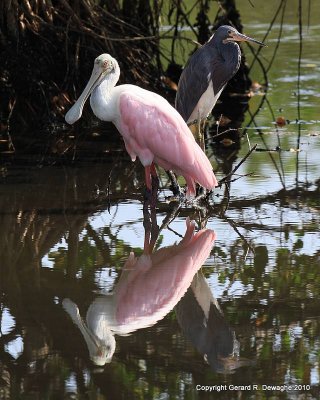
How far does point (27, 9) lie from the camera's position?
1109 centimetres

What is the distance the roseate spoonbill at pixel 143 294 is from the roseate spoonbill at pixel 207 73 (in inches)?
81.2

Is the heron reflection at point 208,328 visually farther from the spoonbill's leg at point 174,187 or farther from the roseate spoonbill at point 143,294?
the spoonbill's leg at point 174,187

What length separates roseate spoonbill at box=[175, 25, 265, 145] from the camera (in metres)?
9.38

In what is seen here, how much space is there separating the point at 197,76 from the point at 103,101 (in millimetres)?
1495

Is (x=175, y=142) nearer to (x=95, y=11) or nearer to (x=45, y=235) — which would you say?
(x=45, y=235)

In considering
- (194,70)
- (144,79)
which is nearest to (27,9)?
(144,79)

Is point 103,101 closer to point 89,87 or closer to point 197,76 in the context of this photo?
point 89,87

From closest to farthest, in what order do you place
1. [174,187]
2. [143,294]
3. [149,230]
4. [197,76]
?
[143,294] → [149,230] → [174,187] → [197,76]

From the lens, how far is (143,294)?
6293 mm

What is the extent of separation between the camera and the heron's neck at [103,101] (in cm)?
812

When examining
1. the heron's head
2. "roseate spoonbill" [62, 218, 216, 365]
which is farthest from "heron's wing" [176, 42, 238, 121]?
"roseate spoonbill" [62, 218, 216, 365]

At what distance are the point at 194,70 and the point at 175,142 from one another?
1.50m

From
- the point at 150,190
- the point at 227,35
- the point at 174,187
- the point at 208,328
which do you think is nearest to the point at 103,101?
the point at 150,190

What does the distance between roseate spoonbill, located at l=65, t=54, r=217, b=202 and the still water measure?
34cm
